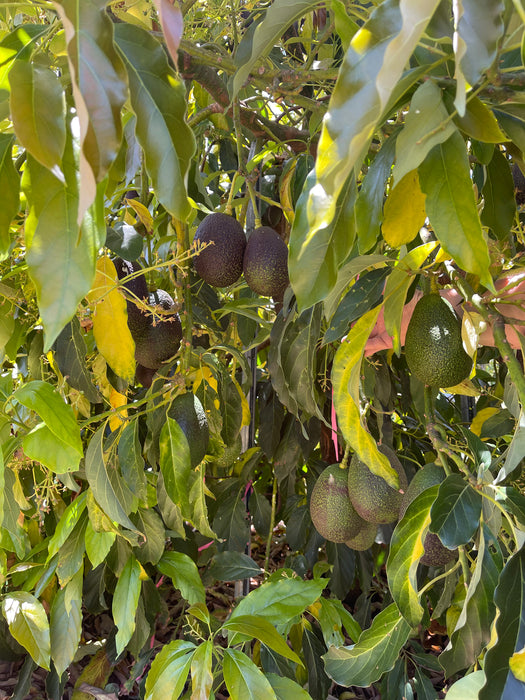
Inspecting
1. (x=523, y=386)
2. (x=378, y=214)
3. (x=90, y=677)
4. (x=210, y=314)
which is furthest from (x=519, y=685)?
(x=90, y=677)

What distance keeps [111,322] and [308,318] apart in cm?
25

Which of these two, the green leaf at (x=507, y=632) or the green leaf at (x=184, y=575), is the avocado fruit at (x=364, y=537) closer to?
the green leaf at (x=184, y=575)

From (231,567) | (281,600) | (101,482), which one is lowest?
(231,567)

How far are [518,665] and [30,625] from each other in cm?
85

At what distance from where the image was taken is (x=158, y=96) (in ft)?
1.35

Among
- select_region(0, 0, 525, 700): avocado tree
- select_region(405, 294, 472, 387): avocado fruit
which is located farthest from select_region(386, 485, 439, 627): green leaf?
select_region(405, 294, 472, 387): avocado fruit

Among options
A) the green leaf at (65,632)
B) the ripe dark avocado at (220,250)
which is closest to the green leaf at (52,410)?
the ripe dark avocado at (220,250)

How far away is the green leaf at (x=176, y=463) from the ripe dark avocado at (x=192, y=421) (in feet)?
0.07

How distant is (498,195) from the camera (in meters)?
0.61

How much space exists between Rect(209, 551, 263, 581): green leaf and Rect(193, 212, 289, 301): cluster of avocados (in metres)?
0.55

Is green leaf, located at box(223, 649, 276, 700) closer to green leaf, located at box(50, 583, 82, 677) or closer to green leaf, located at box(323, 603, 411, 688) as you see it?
green leaf, located at box(323, 603, 411, 688)

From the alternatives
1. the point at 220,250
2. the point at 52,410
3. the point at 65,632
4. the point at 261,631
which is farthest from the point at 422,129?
the point at 65,632

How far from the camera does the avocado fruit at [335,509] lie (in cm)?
85

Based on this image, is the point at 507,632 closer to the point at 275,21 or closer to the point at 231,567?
the point at 275,21
